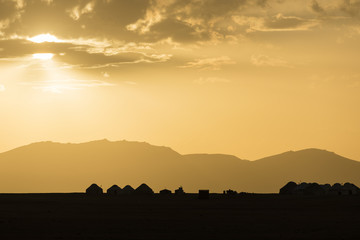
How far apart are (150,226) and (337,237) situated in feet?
57.4

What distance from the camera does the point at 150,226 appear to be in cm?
6519

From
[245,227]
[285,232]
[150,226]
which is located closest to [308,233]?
[285,232]

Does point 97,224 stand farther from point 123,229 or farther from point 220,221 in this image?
point 220,221

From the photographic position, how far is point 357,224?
67.1m

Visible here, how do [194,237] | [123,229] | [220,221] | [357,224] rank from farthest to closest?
[220,221]
[357,224]
[123,229]
[194,237]

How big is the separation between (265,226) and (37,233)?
1945 centimetres

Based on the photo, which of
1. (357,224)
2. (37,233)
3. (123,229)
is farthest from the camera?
(357,224)

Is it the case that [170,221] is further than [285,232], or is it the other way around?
[170,221]

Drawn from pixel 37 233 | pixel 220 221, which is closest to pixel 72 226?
pixel 37 233

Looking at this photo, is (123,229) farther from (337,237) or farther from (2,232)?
(337,237)

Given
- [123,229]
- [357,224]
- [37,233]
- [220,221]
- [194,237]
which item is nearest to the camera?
[194,237]

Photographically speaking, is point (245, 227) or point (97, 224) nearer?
point (245, 227)

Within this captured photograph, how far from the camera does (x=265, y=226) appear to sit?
65312mm

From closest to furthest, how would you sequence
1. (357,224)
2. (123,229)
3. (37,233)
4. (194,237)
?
1. (194,237)
2. (37,233)
3. (123,229)
4. (357,224)
